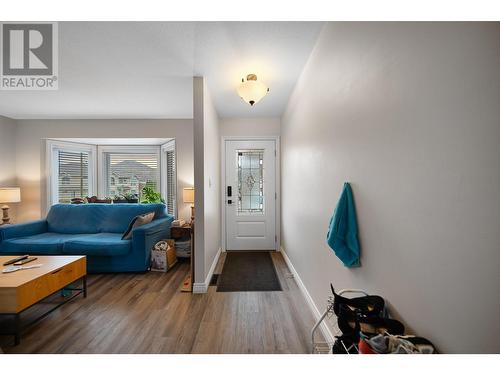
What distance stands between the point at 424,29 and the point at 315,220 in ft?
4.89

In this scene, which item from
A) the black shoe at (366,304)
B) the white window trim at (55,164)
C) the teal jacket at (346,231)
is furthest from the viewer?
the white window trim at (55,164)

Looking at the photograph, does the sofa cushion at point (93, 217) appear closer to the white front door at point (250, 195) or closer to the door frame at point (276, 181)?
the door frame at point (276, 181)

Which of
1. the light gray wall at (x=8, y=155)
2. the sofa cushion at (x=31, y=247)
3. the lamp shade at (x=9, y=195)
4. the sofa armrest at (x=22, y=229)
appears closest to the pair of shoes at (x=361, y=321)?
the sofa cushion at (x=31, y=247)

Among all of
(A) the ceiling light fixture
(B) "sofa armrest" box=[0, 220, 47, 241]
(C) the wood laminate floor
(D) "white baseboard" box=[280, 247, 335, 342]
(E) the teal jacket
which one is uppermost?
(A) the ceiling light fixture

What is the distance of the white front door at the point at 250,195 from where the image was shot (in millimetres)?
4113

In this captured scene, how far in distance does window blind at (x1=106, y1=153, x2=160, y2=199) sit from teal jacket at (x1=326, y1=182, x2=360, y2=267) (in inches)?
165

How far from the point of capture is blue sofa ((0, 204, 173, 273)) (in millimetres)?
3018

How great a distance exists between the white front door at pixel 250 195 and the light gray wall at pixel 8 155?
12.8 ft

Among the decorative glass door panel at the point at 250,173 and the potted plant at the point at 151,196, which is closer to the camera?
the decorative glass door panel at the point at 250,173

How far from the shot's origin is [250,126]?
Answer: 4105 millimetres

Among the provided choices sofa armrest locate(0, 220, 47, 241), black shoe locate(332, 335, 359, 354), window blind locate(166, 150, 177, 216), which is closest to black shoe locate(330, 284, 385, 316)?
black shoe locate(332, 335, 359, 354)

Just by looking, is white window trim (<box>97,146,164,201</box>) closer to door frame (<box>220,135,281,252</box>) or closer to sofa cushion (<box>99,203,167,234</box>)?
sofa cushion (<box>99,203,167,234</box>)

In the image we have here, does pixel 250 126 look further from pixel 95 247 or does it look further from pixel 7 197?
pixel 7 197

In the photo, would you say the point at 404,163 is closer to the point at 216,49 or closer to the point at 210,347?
the point at 210,347
